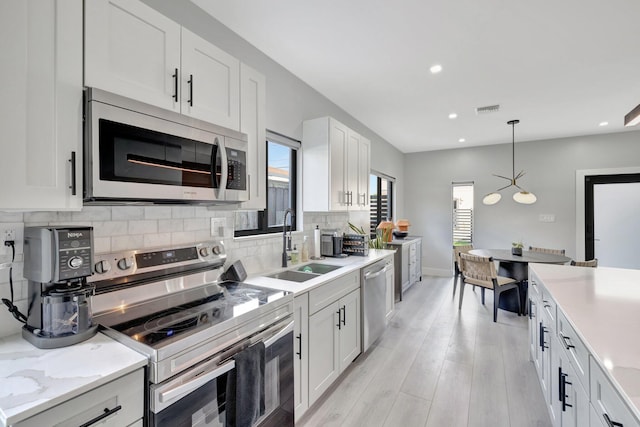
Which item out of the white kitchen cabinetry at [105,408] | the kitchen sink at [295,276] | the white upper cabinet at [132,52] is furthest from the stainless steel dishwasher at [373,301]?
the white upper cabinet at [132,52]

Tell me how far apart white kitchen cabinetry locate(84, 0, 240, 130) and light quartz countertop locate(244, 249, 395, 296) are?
1.05 metres

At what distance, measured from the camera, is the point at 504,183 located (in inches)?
237

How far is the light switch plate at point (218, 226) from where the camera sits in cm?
207

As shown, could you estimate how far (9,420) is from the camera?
75 centimetres

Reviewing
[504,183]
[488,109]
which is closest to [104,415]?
[488,109]

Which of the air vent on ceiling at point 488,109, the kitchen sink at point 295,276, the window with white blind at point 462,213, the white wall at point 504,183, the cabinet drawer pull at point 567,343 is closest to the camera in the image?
the cabinet drawer pull at point 567,343

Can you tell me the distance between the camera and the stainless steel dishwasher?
2801mm

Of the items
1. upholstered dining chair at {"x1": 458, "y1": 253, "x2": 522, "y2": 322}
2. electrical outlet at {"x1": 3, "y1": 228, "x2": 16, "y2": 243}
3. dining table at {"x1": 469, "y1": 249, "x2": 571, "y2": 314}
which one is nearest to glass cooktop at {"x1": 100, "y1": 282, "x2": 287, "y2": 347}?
electrical outlet at {"x1": 3, "y1": 228, "x2": 16, "y2": 243}

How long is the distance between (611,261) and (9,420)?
7.20 metres

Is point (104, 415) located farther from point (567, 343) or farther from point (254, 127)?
point (567, 343)

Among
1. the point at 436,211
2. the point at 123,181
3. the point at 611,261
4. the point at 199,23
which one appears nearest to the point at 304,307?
the point at 123,181

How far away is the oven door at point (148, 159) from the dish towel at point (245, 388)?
809 millimetres

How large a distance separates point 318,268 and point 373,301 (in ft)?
2.20

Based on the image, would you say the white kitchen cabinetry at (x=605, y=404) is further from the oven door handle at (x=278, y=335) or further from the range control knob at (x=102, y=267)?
the range control knob at (x=102, y=267)
